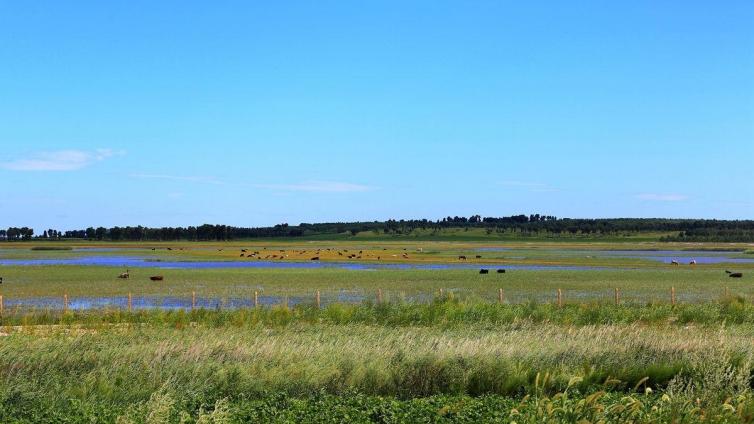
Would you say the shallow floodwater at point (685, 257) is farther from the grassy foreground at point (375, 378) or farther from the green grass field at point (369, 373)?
the grassy foreground at point (375, 378)

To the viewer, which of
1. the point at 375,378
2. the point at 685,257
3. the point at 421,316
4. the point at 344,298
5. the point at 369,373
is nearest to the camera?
the point at 375,378

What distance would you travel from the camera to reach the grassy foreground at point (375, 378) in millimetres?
9227

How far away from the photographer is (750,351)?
49.1 feet

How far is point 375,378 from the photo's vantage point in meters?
13.0

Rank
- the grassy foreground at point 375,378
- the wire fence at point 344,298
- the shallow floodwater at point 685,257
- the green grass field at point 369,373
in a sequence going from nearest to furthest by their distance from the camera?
the grassy foreground at point 375,378, the green grass field at point 369,373, the wire fence at point 344,298, the shallow floodwater at point 685,257

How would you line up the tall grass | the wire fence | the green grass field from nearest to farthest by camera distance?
the green grass field < the tall grass < the wire fence

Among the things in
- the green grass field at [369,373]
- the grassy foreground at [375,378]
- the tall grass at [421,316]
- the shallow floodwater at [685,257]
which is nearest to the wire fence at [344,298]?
the tall grass at [421,316]

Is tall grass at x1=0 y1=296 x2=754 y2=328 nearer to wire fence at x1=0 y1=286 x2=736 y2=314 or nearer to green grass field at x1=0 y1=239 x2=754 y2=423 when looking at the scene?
green grass field at x1=0 y1=239 x2=754 y2=423

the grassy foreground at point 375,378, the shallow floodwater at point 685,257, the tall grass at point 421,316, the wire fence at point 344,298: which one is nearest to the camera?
the grassy foreground at point 375,378

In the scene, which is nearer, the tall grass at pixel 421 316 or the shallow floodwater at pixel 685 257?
the tall grass at pixel 421 316

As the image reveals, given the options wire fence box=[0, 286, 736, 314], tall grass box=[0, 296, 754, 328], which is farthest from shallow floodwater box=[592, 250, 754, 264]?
tall grass box=[0, 296, 754, 328]

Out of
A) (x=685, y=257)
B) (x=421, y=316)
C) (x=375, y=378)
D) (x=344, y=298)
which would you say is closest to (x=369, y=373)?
(x=375, y=378)

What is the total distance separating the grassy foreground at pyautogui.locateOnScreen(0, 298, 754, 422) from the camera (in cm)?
923

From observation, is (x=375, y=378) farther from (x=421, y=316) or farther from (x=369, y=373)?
(x=421, y=316)
